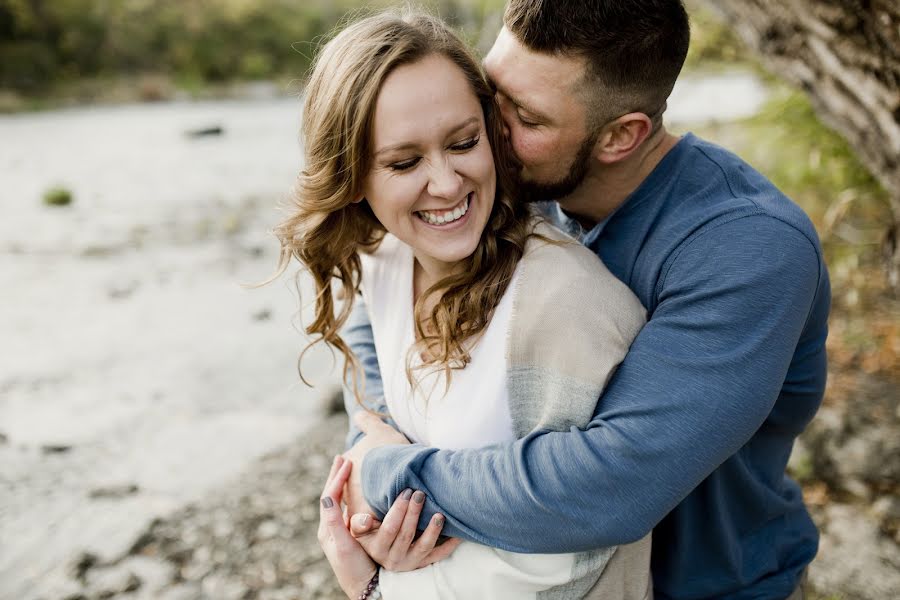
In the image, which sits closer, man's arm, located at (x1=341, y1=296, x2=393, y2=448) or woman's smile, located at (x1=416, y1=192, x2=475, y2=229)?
woman's smile, located at (x1=416, y1=192, x2=475, y2=229)

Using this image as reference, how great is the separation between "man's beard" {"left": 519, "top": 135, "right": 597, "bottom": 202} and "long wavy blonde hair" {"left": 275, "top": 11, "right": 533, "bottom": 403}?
6 centimetres

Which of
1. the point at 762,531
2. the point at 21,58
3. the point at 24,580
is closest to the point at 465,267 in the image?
the point at 762,531

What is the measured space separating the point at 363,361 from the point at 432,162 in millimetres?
780

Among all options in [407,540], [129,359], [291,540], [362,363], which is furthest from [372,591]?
[129,359]

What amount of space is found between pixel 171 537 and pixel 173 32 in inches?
1619

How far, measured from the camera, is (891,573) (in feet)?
9.25

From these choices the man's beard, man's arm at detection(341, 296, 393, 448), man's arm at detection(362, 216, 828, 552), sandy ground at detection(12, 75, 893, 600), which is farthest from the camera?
sandy ground at detection(12, 75, 893, 600)

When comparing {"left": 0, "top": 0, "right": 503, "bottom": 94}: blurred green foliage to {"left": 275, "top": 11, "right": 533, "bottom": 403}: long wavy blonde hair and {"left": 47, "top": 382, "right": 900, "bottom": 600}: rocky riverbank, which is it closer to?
{"left": 47, "top": 382, "right": 900, "bottom": 600}: rocky riverbank

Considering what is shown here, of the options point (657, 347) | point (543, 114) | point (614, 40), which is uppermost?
point (614, 40)

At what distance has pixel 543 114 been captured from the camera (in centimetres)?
190

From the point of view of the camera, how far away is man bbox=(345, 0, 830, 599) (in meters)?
1.45

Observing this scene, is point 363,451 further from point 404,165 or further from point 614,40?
point 614,40

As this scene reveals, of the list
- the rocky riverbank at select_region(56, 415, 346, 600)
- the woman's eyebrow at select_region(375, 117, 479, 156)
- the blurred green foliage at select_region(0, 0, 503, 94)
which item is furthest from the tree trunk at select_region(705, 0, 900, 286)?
the blurred green foliage at select_region(0, 0, 503, 94)

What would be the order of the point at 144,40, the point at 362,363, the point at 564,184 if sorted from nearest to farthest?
the point at 564,184 → the point at 362,363 → the point at 144,40
